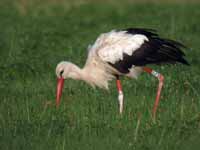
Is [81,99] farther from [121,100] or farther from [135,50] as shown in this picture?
[135,50]

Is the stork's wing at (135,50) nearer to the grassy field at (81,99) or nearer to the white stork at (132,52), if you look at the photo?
the white stork at (132,52)

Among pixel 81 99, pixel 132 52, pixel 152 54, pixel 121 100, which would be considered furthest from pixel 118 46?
pixel 81 99

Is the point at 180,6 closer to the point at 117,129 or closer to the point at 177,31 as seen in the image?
the point at 177,31

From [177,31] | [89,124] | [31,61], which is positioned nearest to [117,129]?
[89,124]

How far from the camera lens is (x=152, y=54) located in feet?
30.9

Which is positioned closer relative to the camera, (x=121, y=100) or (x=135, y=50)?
(x=121, y=100)

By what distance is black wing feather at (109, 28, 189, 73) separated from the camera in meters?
9.34

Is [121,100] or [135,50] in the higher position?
Result: [135,50]

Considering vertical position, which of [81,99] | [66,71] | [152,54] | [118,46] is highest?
[118,46]

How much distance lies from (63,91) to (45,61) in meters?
2.07

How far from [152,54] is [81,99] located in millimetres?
979

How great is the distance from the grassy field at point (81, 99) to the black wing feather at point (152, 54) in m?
0.37

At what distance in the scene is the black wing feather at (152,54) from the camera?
9344 mm

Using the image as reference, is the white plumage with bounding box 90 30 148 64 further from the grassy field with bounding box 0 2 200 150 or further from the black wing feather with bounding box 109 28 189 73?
the grassy field with bounding box 0 2 200 150
